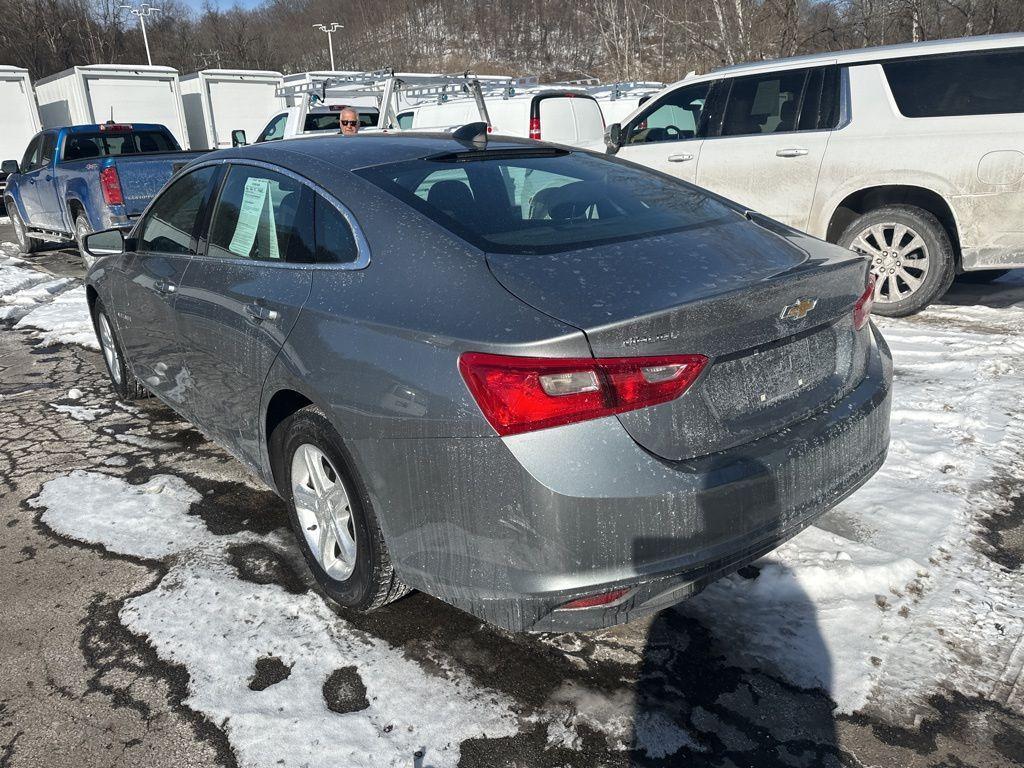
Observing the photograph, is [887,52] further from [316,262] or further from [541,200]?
[316,262]

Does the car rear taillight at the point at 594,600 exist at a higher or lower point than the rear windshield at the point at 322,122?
lower

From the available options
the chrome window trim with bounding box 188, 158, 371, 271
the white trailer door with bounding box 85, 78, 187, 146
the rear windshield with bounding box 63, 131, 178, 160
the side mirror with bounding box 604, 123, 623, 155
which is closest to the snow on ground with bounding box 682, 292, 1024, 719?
the chrome window trim with bounding box 188, 158, 371, 271

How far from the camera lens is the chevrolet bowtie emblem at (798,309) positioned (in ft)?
7.30

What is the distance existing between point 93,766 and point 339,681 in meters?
0.69

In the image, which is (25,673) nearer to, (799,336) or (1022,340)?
(799,336)

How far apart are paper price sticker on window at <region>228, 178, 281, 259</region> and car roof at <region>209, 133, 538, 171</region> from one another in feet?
0.43

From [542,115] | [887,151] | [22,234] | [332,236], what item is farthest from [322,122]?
[332,236]

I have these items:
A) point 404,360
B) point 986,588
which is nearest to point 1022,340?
point 986,588

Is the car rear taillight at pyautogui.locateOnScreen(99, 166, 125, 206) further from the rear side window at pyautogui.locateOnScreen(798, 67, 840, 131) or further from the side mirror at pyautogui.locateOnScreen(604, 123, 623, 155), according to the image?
the rear side window at pyautogui.locateOnScreen(798, 67, 840, 131)

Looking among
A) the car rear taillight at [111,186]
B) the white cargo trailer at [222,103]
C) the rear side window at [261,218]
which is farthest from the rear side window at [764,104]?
the white cargo trailer at [222,103]

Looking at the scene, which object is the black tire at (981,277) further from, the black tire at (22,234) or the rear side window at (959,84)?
the black tire at (22,234)

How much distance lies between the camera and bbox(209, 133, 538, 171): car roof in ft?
9.52

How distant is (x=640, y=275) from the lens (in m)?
2.17

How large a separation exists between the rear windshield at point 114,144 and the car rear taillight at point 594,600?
34.0 ft
